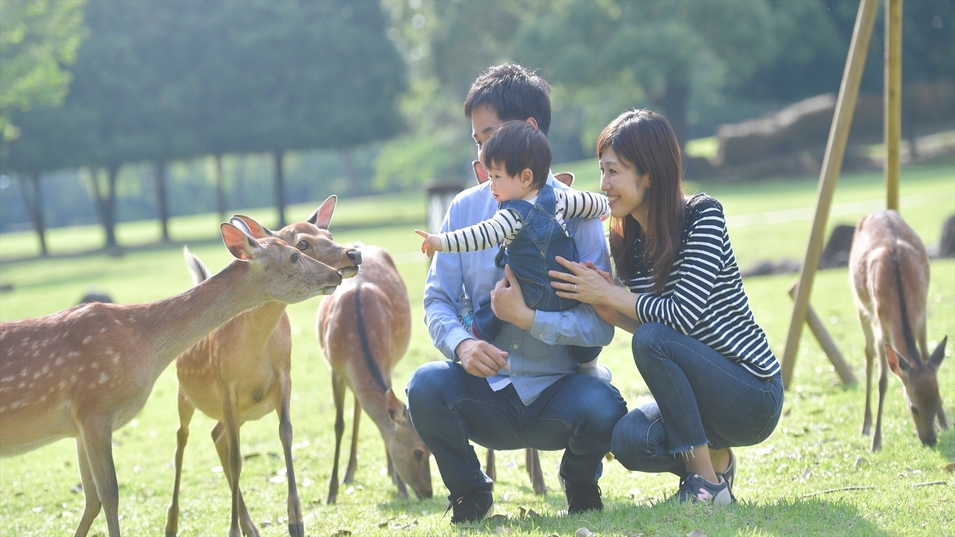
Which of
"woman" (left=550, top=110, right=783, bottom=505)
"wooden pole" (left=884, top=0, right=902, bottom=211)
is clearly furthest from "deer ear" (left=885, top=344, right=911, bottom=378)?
"woman" (left=550, top=110, right=783, bottom=505)

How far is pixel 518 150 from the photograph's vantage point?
11.7 ft

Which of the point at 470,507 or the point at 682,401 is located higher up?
the point at 682,401

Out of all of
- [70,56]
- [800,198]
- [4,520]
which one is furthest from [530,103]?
[70,56]

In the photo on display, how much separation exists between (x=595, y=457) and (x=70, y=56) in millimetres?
23477

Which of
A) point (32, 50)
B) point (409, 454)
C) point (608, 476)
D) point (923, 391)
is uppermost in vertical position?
point (32, 50)

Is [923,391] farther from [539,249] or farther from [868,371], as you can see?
[539,249]

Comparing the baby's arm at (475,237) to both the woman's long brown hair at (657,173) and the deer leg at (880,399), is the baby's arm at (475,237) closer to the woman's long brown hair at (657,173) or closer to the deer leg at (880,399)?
the woman's long brown hair at (657,173)

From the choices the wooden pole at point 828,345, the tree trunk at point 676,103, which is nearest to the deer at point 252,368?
the wooden pole at point 828,345

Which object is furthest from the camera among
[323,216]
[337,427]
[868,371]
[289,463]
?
[868,371]

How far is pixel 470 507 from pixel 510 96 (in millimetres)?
1745

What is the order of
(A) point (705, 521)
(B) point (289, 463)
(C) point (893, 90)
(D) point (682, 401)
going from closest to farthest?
(A) point (705, 521) → (D) point (682, 401) → (B) point (289, 463) → (C) point (893, 90)

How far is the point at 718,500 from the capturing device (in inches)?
136

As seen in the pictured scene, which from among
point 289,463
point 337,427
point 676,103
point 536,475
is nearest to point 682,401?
point 536,475

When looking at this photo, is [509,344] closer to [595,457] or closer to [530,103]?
[595,457]
